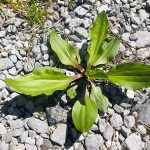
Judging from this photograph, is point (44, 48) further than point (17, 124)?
Yes

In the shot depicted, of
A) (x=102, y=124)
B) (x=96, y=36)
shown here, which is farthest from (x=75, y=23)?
(x=102, y=124)

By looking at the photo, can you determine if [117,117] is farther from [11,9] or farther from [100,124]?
[11,9]

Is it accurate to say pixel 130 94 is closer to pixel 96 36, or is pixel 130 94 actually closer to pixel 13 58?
pixel 96 36

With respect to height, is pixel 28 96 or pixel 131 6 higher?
pixel 131 6

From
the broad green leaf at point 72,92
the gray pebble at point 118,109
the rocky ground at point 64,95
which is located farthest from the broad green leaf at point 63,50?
the gray pebble at point 118,109

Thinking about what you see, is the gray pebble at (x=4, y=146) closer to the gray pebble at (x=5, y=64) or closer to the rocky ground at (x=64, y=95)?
the rocky ground at (x=64, y=95)

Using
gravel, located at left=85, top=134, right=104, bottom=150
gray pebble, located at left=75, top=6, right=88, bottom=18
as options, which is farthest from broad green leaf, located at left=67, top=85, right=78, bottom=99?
gray pebble, located at left=75, top=6, right=88, bottom=18

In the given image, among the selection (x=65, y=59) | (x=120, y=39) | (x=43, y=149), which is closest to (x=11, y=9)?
(x=65, y=59)
